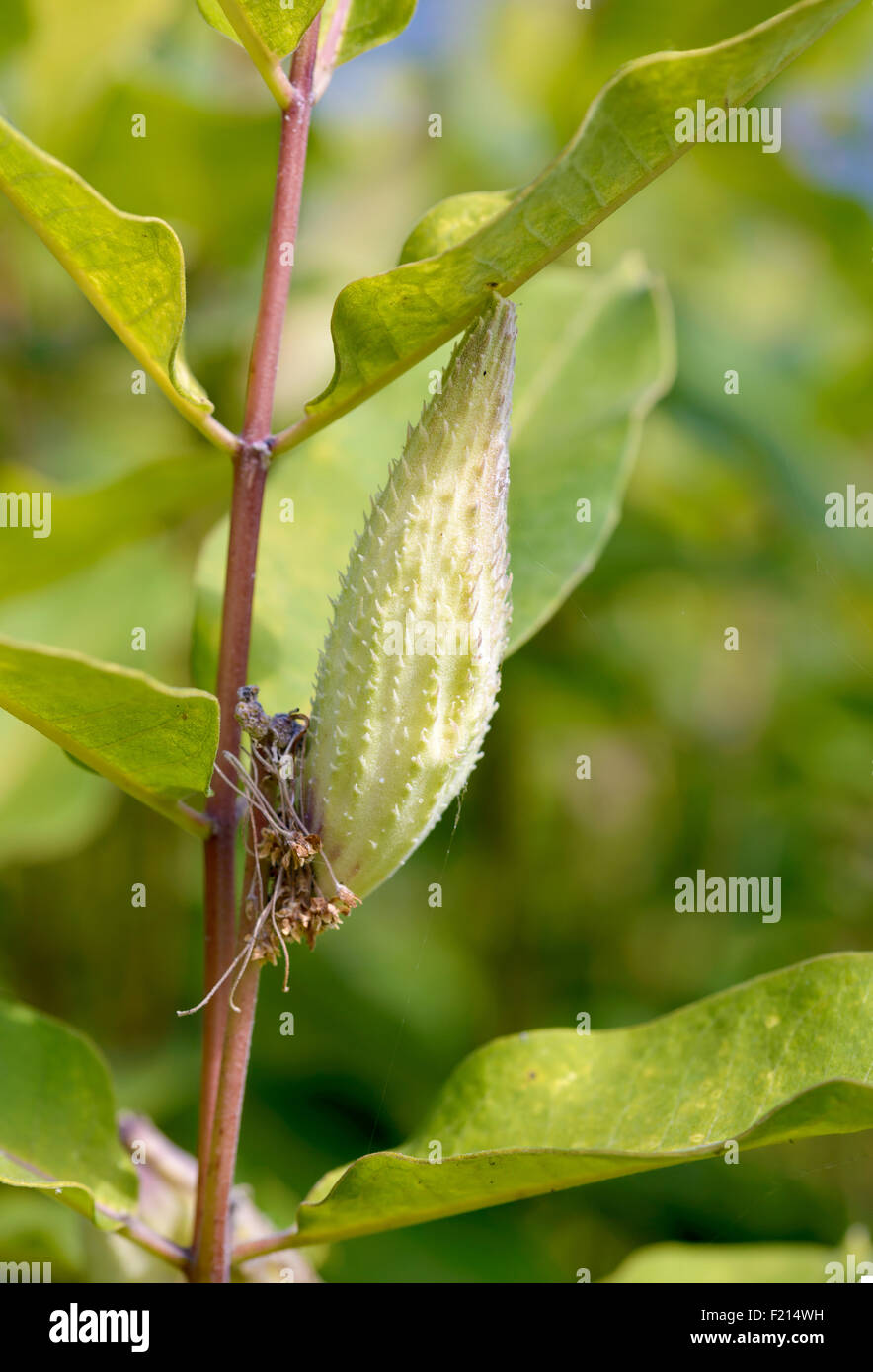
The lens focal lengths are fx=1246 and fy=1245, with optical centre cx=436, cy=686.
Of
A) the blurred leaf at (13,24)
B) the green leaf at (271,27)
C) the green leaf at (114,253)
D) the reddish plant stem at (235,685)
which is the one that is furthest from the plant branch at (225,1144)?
the blurred leaf at (13,24)

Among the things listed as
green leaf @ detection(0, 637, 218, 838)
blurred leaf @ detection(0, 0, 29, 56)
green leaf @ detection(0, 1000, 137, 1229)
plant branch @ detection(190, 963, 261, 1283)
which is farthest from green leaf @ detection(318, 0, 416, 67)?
blurred leaf @ detection(0, 0, 29, 56)

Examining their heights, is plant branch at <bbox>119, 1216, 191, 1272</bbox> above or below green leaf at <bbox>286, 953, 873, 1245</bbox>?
below

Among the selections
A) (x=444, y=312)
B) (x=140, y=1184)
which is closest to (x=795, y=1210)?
(x=140, y=1184)

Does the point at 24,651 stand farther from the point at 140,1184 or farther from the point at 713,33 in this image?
the point at 713,33

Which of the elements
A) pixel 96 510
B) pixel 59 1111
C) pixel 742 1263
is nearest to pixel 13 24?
pixel 96 510

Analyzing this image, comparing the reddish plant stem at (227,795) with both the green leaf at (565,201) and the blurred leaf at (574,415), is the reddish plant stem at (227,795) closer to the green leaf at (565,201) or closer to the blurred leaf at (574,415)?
the green leaf at (565,201)

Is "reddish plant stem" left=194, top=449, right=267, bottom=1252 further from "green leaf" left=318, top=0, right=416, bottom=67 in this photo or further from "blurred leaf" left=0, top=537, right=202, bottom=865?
"blurred leaf" left=0, top=537, right=202, bottom=865

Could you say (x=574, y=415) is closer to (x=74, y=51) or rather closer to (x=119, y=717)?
(x=119, y=717)
